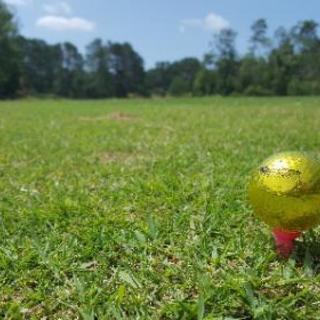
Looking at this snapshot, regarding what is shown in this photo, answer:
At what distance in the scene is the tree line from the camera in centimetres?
7138

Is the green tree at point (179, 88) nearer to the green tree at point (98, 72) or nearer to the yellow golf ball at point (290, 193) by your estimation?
the green tree at point (98, 72)

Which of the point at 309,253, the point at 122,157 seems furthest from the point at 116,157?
the point at 309,253

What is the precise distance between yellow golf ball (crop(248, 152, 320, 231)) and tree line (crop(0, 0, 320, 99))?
212 feet

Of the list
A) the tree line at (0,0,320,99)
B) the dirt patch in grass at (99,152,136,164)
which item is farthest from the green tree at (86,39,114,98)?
the dirt patch in grass at (99,152,136,164)

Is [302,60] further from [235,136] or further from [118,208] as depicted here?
[118,208]

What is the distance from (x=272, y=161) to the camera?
8.37ft

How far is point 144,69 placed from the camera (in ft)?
352

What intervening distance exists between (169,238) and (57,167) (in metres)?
3.19

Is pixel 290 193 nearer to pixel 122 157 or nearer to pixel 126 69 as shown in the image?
pixel 122 157

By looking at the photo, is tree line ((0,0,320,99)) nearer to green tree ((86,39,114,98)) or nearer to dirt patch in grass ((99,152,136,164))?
green tree ((86,39,114,98))

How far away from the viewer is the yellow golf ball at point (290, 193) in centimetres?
242

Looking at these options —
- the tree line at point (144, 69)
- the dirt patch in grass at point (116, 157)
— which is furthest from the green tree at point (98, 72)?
the dirt patch in grass at point (116, 157)

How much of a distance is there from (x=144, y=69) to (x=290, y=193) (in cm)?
10649

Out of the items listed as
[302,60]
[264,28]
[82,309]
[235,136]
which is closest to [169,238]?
[82,309]
